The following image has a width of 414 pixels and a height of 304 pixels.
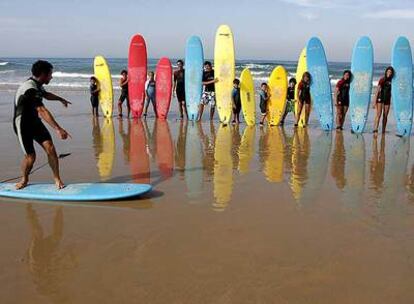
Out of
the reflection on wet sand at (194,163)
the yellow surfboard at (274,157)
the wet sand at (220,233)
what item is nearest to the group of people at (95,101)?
the wet sand at (220,233)

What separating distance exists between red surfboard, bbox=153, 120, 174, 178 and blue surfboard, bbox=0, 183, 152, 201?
1.02 m

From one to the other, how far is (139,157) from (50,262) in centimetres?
357

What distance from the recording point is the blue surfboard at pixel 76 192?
14.2 feet

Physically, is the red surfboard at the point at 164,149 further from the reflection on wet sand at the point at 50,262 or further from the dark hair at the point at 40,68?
the reflection on wet sand at the point at 50,262

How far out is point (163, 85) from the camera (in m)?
11.0

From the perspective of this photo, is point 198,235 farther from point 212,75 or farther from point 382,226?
point 212,75

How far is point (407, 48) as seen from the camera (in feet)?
30.3

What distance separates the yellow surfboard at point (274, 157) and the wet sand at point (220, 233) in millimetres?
25

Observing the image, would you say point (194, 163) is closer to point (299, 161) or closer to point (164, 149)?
point (164, 149)

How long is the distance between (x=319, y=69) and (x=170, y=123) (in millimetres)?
3342

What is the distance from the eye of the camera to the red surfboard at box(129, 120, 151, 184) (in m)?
5.49

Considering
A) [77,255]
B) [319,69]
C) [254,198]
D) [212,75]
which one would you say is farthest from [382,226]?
[212,75]

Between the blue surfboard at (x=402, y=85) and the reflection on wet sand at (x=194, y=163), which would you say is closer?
the reflection on wet sand at (x=194, y=163)

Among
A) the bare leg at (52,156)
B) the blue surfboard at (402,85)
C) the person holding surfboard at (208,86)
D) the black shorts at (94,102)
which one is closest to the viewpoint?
the bare leg at (52,156)
